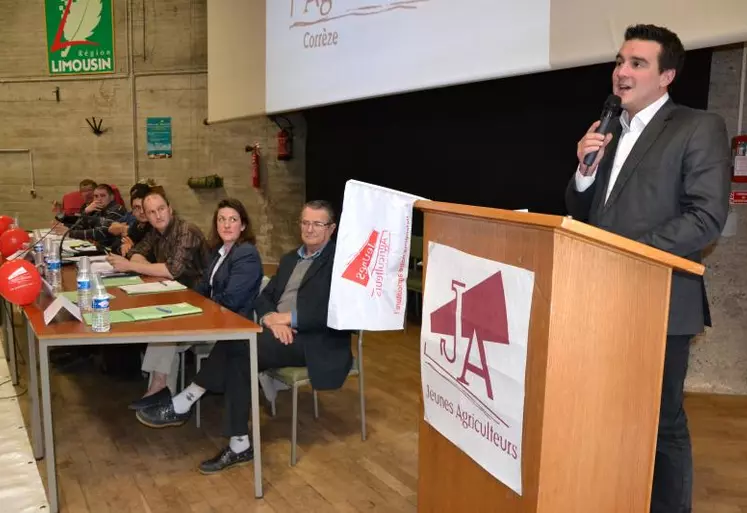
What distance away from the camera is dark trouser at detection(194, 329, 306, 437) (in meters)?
2.74

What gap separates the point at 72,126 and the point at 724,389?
8119 mm

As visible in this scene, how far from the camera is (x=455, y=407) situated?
150cm

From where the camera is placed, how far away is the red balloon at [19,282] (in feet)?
8.76

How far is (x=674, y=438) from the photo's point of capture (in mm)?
1716

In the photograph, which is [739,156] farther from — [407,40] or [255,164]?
[255,164]

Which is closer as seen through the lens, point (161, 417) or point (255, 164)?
→ point (161, 417)

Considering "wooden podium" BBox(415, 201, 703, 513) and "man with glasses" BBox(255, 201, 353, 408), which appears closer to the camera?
"wooden podium" BBox(415, 201, 703, 513)

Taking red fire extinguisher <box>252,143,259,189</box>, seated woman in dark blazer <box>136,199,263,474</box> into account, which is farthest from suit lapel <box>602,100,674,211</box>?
red fire extinguisher <box>252,143,259,189</box>

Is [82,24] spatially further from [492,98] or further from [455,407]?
[455,407]

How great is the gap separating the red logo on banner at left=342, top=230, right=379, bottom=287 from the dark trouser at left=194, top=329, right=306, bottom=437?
1094 millimetres

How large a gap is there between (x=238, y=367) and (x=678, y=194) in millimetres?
1847

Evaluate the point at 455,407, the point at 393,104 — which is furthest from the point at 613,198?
the point at 393,104

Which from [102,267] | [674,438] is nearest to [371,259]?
[674,438]

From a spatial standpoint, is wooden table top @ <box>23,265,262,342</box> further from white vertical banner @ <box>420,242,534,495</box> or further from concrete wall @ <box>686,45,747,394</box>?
concrete wall @ <box>686,45,747,394</box>
